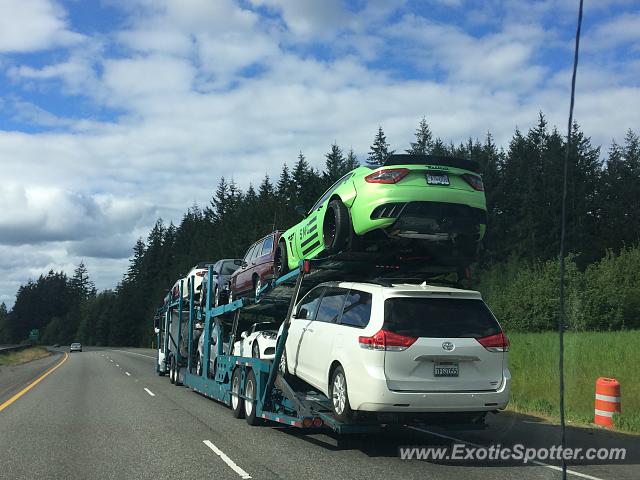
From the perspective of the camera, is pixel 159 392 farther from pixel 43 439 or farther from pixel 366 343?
pixel 366 343

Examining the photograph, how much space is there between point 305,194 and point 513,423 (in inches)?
2620

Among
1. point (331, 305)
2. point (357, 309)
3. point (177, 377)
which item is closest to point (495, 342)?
point (357, 309)

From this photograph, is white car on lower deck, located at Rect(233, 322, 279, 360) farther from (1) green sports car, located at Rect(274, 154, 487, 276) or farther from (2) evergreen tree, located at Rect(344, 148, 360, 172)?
(2) evergreen tree, located at Rect(344, 148, 360, 172)

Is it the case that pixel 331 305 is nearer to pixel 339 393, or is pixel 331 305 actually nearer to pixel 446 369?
pixel 339 393

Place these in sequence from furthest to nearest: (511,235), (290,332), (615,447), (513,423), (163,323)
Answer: (511,235) < (163,323) < (513,423) < (290,332) < (615,447)

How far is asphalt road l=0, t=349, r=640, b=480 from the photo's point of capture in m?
6.96

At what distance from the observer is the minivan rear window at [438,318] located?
7.33 meters

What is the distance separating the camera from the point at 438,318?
295 inches

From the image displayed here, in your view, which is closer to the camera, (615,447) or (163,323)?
(615,447)

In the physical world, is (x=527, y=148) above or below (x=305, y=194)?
above

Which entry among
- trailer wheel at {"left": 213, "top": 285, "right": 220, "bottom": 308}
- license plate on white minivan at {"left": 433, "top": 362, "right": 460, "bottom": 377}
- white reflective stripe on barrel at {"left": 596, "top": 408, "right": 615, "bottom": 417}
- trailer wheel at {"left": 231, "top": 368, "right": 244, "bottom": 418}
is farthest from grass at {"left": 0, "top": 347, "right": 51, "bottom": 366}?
license plate on white minivan at {"left": 433, "top": 362, "right": 460, "bottom": 377}

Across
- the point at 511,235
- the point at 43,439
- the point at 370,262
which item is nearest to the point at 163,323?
the point at 43,439

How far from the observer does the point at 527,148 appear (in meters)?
75.4

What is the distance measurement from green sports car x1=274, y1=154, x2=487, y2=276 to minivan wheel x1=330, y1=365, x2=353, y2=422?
6.08ft
